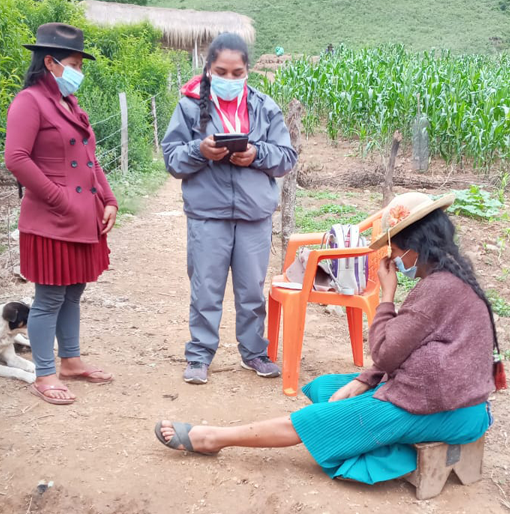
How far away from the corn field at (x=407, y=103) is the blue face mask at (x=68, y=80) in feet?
24.1

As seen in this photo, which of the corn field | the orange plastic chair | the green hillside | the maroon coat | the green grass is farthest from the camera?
the green hillside

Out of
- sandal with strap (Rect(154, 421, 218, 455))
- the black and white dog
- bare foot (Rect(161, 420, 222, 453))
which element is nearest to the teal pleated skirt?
bare foot (Rect(161, 420, 222, 453))

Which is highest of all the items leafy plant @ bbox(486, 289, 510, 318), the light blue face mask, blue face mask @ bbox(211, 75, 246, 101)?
blue face mask @ bbox(211, 75, 246, 101)

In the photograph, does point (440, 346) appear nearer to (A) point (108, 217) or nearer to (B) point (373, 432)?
(B) point (373, 432)

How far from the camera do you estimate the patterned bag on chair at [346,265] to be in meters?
3.61

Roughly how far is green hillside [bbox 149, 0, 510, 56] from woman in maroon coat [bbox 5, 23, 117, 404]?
2872cm

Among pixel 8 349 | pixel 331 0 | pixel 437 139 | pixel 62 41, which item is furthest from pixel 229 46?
pixel 331 0

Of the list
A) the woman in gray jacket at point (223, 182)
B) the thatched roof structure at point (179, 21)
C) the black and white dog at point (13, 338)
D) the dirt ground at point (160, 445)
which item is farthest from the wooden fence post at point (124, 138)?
→ the thatched roof structure at point (179, 21)

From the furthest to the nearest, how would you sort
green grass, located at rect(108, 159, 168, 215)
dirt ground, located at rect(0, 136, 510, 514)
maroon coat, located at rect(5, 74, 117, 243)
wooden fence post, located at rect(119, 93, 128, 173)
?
wooden fence post, located at rect(119, 93, 128, 173) → green grass, located at rect(108, 159, 168, 215) → maroon coat, located at rect(5, 74, 117, 243) → dirt ground, located at rect(0, 136, 510, 514)

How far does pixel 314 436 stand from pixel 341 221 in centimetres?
484

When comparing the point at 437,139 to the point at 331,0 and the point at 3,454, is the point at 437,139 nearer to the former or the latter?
the point at 3,454

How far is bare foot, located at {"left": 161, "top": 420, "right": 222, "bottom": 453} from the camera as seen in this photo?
9.37 ft

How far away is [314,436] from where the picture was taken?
265cm

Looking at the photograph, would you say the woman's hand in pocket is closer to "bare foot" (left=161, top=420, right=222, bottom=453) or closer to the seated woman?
"bare foot" (left=161, top=420, right=222, bottom=453)
